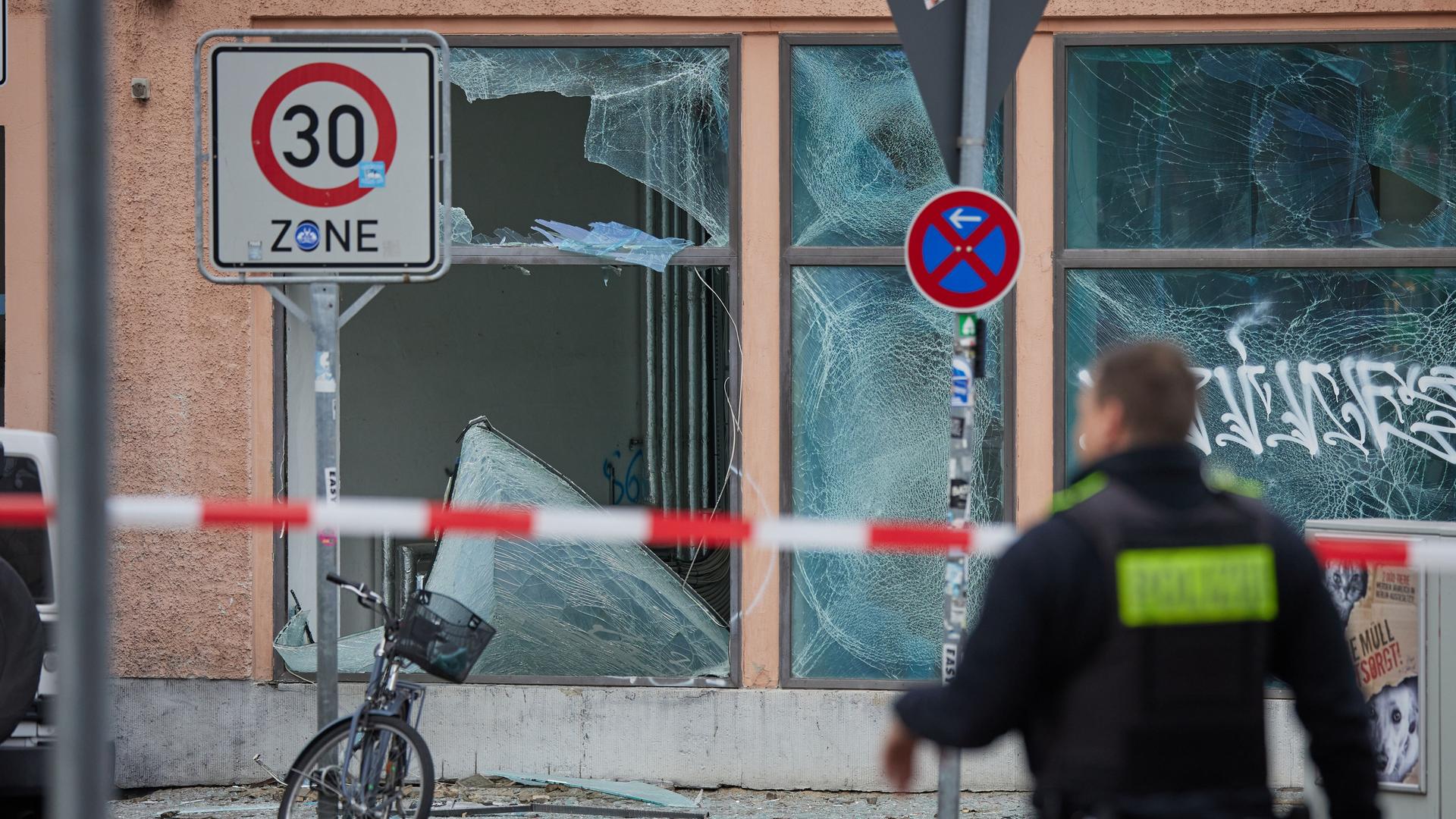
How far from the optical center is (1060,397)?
7180mm

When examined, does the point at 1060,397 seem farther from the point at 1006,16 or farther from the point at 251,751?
the point at 251,751

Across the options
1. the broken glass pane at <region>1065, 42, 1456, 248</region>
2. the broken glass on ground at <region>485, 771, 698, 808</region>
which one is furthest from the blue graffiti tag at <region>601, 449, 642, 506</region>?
the broken glass pane at <region>1065, 42, 1456, 248</region>

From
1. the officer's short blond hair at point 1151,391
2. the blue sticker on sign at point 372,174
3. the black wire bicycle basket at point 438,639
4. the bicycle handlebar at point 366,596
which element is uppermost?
the blue sticker on sign at point 372,174

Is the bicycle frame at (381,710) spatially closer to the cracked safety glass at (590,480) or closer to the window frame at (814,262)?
the cracked safety glass at (590,480)

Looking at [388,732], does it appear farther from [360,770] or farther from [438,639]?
[438,639]

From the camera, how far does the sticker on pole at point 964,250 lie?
477 centimetres

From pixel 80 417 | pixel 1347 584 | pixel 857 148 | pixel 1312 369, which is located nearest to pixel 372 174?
pixel 857 148

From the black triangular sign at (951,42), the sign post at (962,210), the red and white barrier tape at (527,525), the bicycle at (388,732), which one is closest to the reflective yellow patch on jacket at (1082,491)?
the red and white barrier tape at (527,525)

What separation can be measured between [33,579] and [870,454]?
3.61 meters

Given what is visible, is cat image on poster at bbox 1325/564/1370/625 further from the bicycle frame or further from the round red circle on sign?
the round red circle on sign

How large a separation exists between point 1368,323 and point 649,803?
3913 millimetres

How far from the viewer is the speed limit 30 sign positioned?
515 centimetres

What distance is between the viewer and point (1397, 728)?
473 cm

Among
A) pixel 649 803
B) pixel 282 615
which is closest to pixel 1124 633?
pixel 649 803
